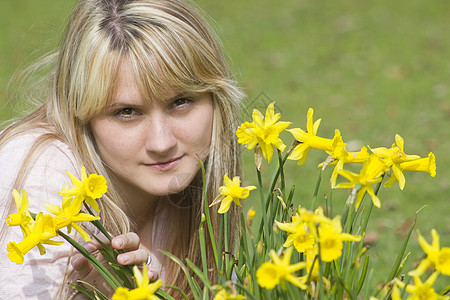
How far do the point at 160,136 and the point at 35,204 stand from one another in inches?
18.8

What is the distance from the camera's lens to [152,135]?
6.55 ft

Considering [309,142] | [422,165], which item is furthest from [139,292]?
[422,165]

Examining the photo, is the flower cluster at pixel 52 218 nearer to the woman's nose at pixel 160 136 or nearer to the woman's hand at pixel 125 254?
the woman's hand at pixel 125 254

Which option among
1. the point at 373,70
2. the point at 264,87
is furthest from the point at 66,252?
the point at 373,70

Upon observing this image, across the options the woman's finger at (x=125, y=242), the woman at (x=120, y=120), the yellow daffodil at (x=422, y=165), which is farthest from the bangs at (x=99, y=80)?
the yellow daffodil at (x=422, y=165)

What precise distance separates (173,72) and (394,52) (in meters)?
6.06

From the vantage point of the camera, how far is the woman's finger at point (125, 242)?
1538 millimetres

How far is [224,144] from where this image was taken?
2.27m

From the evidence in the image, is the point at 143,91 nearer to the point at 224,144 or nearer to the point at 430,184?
the point at 224,144

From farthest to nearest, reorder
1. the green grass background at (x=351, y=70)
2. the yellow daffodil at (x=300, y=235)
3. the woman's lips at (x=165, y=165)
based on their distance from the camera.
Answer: the green grass background at (x=351, y=70) < the woman's lips at (x=165, y=165) < the yellow daffodil at (x=300, y=235)

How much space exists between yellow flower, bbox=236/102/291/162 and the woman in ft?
1.98

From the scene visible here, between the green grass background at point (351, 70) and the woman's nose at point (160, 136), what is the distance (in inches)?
23.9

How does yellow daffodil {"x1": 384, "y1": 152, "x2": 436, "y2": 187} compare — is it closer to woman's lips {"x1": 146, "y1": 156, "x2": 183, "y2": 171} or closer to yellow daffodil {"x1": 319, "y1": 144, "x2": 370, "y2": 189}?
yellow daffodil {"x1": 319, "y1": 144, "x2": 370, "y2": 189}

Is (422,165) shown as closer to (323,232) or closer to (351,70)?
(323,232)
